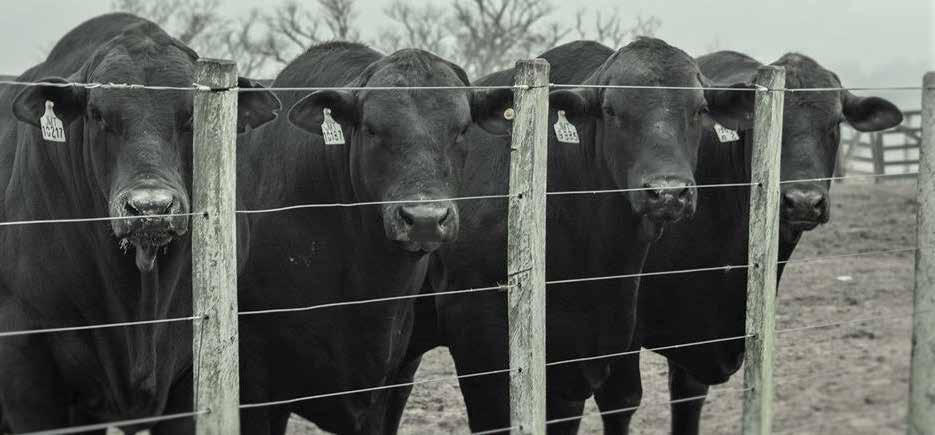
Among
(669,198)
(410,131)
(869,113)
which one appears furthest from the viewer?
(869,113)

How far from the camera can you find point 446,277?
21.6ft

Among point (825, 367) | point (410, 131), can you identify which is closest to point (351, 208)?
point (410, 131)

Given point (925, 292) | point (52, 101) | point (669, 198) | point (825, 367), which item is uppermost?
point (52, 101)

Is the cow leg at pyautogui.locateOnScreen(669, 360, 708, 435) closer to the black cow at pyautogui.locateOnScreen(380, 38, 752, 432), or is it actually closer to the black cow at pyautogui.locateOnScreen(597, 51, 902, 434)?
the black cow at pyautogui.locateOnScreen(597, 51, 902, 434)

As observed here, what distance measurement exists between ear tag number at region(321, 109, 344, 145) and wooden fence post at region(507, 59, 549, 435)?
0.98 m

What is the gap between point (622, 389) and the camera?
685 cm

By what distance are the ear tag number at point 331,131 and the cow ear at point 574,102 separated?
1.07 metres

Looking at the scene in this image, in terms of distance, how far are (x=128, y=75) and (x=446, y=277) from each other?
7.22 feet

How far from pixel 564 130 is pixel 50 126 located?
2406 millimetres

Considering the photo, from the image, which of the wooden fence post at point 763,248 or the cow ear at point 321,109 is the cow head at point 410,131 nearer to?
the cow ear at point 321,109

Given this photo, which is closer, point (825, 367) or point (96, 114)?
point (96, 114)

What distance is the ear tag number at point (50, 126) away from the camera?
482 cm

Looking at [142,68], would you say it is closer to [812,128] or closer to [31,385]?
[31,385]

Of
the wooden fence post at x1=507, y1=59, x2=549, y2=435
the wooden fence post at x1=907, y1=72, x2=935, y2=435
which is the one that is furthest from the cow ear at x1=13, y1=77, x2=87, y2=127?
the wooden fence post at x1=907, y1=72, x2=935, y2=435
